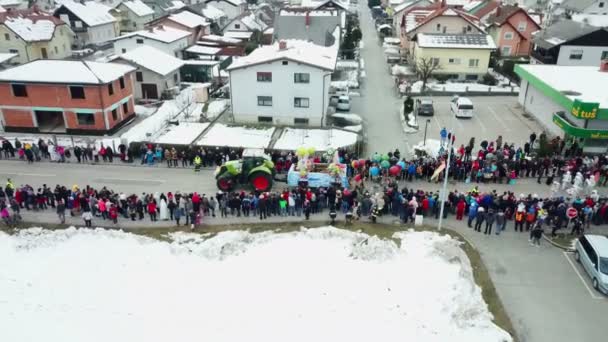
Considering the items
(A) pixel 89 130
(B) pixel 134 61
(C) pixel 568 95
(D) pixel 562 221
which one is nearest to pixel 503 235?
(D) pixel 562 221

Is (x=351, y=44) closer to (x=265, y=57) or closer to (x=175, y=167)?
(x=265, y=57)

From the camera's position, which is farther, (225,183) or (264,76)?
(264,76)

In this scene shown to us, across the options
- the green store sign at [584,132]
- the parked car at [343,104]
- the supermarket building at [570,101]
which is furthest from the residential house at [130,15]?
the green store sign at [584,132]

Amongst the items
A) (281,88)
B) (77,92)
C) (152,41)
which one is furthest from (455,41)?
(77,92)

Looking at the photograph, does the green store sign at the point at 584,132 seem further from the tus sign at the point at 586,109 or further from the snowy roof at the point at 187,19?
the snowy roof at the point at 187,19

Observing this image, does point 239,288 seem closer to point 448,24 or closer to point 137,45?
point 137,45
